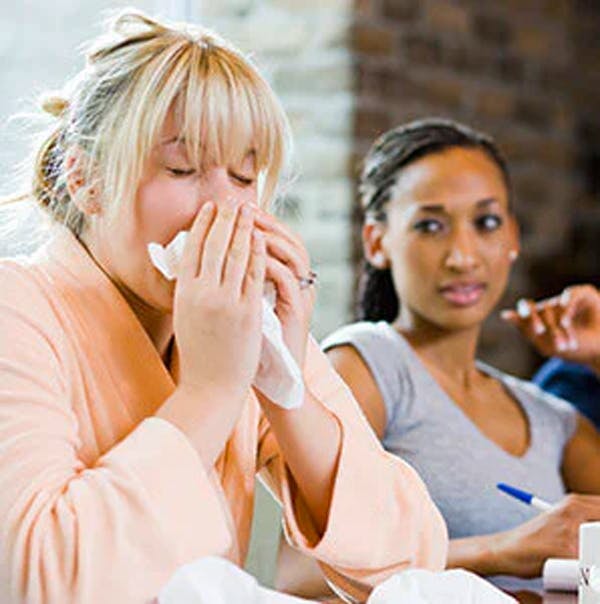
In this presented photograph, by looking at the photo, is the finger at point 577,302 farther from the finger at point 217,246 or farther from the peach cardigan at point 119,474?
the finger at point 217,246

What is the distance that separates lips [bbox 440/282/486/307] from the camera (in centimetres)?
211

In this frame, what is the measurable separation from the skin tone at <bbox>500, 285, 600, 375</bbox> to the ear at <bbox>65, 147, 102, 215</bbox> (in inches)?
46.2

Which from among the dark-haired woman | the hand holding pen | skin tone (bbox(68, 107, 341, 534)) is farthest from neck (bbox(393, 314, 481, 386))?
skin tone (bbox(68, 107, 341, 534))

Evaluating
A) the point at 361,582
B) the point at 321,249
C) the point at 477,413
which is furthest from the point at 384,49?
the point at 361,582

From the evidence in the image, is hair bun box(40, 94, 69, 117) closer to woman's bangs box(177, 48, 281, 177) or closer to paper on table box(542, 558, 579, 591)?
woman's bangs box(177, 48, 281, 177)

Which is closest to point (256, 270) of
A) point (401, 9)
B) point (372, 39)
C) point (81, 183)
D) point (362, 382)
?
point (81, 183)

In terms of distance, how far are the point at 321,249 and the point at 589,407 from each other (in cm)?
84

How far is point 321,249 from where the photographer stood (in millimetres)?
3074

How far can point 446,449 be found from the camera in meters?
2.00

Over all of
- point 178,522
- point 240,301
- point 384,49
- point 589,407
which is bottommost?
point 589,407

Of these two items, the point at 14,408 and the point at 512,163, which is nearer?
the point at 14,408

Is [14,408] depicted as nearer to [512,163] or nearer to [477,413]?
[477,413]

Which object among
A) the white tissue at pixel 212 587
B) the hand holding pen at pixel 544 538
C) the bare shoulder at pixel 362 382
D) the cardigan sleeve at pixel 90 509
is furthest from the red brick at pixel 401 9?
the white tissue at pixel 212 587

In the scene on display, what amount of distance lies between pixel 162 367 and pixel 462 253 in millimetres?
879
